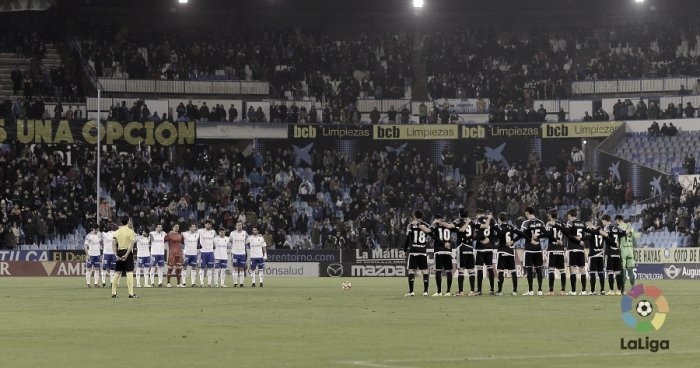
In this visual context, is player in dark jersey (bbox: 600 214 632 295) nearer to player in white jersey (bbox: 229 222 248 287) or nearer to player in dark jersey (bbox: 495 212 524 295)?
player in dark jersey (bbox: 495 212 524 295)

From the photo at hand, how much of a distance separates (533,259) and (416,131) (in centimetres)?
3125

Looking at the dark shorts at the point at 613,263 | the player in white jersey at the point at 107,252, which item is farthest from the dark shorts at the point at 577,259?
the player in white jersey at the point at 107,252

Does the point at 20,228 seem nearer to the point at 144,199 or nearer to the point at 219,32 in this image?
the point at 144,199

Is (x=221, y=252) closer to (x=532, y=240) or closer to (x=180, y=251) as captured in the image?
(x=180, y=251)

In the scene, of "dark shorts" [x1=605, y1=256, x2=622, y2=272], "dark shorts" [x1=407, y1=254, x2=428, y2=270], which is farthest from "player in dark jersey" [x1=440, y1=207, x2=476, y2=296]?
"dark shorts" [x1=605, y1=256, x2=622, y2=272]

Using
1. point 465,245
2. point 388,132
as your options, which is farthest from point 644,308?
point 388,132

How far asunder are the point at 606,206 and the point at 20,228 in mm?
29346

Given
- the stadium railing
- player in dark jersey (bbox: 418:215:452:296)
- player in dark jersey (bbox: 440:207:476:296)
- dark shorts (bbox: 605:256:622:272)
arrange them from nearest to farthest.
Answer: player in dark jersey (bbox: 418:215:452:296) → player in dark jersey (bbox: 440:207:476:296) → dark shorts (bbox: 605:256:622:272) → the stadium railing

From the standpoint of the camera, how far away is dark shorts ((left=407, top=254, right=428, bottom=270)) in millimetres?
26172

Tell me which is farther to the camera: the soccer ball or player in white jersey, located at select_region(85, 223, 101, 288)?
player in white jersey, located at select_region(85, 223, 101, 288)

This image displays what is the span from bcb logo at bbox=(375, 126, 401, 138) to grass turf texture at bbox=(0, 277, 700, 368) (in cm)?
3347

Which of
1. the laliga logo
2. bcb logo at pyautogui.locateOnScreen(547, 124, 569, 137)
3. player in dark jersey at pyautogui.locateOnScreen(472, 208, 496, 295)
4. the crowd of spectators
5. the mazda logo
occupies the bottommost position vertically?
the mazda logo

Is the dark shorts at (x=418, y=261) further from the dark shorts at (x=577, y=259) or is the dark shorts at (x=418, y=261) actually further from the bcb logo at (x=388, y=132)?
the bcb logo at (x=388, y=132)

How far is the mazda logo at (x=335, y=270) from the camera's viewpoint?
48500 mm
